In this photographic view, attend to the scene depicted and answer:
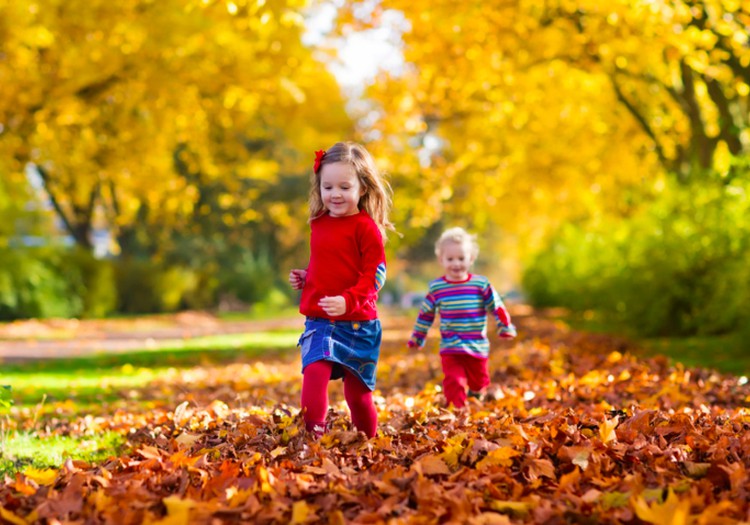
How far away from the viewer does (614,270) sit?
15.6 m

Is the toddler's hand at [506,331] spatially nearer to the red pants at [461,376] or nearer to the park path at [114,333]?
the red pants at [461,376]

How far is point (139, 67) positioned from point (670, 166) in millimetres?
9846

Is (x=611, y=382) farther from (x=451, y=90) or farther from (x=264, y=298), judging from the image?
(x=264, y=298)

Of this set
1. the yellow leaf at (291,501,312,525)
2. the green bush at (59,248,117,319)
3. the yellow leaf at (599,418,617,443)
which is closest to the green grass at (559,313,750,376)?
the yellow leaf at (599,418,617,443)

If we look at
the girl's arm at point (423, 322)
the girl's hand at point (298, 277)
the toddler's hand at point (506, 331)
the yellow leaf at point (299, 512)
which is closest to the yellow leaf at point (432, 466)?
the yellow leaf at point (299, 512)

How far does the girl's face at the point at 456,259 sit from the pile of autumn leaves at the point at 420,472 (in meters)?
0.98

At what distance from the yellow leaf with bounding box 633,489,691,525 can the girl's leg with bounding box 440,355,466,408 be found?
3.02m

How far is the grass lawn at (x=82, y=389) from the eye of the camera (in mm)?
5016

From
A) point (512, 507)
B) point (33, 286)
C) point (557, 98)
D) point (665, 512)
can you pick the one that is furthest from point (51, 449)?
point (557, 98)

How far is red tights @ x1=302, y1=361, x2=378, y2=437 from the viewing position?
4305 mm

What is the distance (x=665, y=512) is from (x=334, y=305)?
1.85 meters

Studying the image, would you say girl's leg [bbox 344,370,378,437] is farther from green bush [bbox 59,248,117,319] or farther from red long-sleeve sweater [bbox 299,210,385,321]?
green bush [bbox 59,248,117,319]

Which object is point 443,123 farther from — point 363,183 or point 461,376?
point 363,183

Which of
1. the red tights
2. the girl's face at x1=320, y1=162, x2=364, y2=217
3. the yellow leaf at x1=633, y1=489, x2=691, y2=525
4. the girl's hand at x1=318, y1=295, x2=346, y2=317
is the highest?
the girl's face at x1=320, y1=162, x2=364, y2=217
